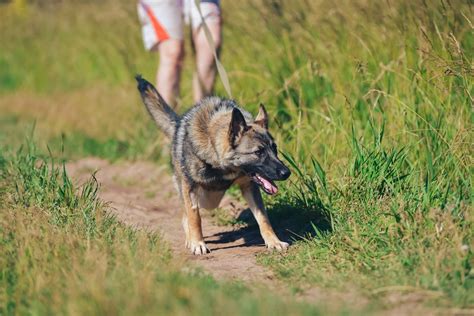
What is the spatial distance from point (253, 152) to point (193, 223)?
661 millimetres

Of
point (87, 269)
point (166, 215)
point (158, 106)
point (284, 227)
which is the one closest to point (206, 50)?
point (158, 106)

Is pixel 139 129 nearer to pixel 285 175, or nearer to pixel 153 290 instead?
pixel 285 175

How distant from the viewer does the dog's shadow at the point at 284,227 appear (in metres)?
4.61

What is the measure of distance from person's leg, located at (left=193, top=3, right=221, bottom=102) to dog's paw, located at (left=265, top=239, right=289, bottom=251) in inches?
83.3

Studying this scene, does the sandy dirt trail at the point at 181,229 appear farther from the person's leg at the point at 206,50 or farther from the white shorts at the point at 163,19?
the white shorts at the point at 163,19

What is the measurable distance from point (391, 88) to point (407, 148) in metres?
0.86

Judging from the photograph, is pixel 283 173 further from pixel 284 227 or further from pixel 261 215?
pixel 284 227

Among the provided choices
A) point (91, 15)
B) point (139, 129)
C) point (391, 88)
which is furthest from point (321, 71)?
point (91, 15)

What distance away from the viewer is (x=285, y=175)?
425cm

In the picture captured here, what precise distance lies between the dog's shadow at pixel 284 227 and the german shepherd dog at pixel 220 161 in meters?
0.22

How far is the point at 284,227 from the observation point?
16.1 ft

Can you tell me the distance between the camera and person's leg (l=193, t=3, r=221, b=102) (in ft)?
19.9

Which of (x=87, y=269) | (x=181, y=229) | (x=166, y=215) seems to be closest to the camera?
(x=87, y=269)

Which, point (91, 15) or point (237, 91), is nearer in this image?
Result: point (237, 91)
